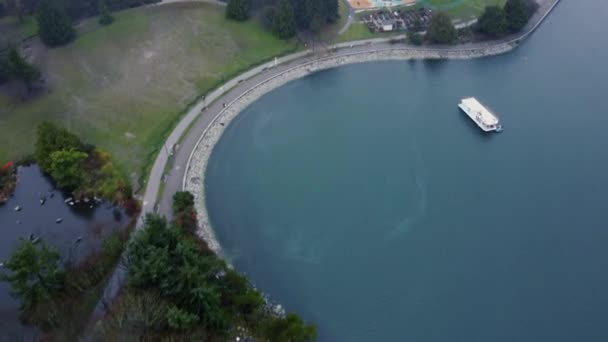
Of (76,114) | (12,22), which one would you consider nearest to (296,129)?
(76,114)

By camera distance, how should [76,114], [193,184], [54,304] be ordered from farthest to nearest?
[76,114]
[193,184]
[54,304]

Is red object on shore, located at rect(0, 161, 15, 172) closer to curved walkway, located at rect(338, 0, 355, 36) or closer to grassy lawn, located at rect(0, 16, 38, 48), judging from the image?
grassy lawn, located at rect(0, 16, 38, 48)

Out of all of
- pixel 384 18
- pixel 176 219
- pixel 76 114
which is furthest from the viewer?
pixel 384 18

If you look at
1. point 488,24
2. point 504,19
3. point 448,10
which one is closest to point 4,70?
point 448,10

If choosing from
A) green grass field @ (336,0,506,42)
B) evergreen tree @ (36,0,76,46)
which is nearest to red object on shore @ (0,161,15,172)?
evergreen tree @ (36,0,76,46)

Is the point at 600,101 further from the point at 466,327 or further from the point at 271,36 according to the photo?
the point at 271,36

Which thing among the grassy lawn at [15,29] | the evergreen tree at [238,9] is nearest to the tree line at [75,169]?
the grassy lawn at [15,29]

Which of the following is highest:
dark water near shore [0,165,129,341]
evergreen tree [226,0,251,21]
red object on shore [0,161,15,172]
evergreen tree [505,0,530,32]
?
evergreen tree [505,0,530,32]
